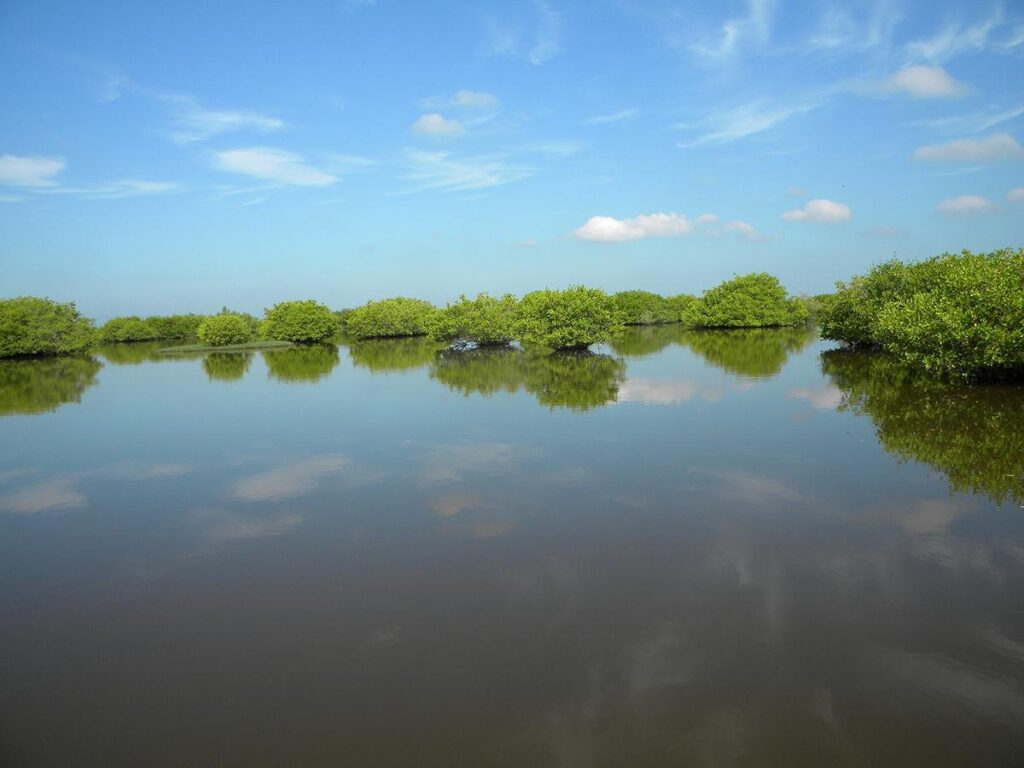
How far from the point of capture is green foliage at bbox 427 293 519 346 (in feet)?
154

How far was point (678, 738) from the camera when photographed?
4.85 meters

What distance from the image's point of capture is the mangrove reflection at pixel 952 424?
36.3 ft

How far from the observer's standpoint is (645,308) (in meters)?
89.9

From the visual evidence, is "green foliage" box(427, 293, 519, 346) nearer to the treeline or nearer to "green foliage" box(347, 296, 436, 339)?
the treeline

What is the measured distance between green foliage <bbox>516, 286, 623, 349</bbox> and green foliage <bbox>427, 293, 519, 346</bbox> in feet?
16.2

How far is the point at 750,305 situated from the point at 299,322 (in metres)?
48.8

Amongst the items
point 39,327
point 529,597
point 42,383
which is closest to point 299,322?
point 39,327

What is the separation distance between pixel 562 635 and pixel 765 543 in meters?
3.58

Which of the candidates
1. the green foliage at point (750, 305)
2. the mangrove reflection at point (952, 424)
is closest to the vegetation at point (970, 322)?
the mangrove reflection at point (952, 424)

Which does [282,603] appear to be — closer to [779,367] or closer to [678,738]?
[678,738]

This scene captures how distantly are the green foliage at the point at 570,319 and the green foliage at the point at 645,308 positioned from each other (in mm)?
44526

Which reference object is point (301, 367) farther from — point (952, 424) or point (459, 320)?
point (952, 424)

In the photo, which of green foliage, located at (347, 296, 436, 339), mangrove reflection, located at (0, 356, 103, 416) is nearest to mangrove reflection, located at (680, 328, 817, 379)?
mangrove reflection, located at (0, 356, 103, 416)

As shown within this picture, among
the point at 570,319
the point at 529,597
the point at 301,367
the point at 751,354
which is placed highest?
the point at 570,319
